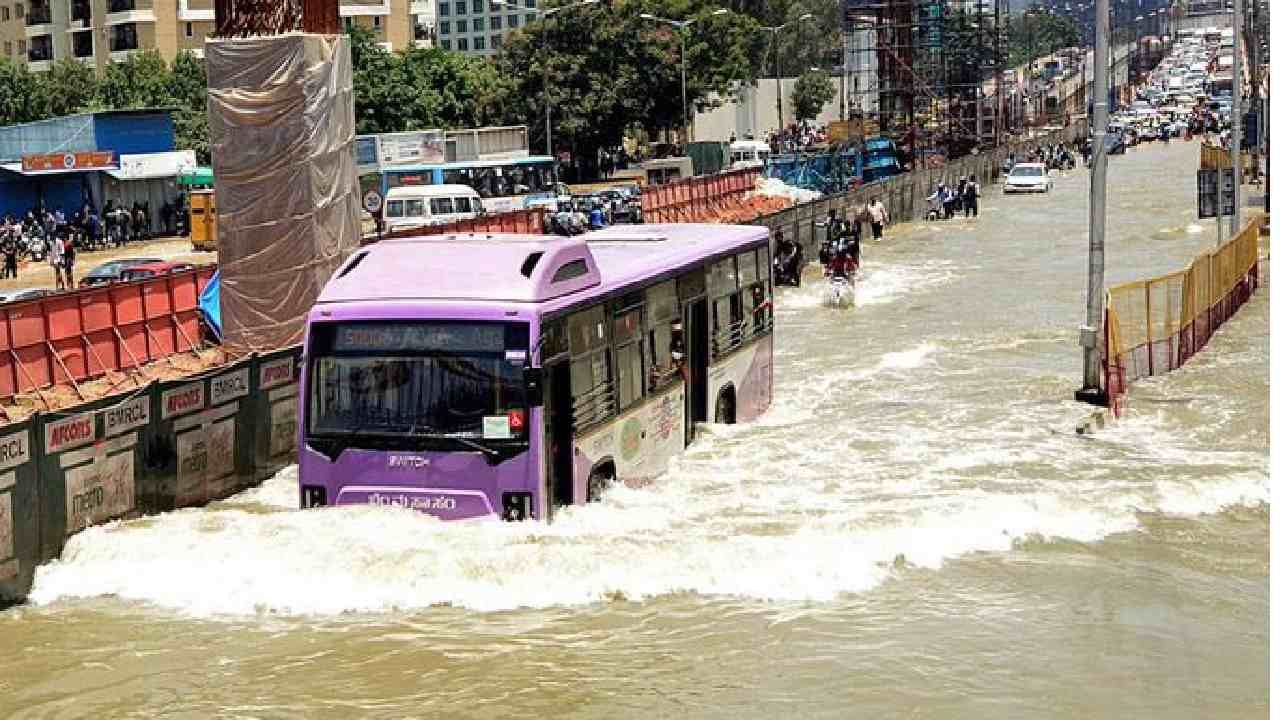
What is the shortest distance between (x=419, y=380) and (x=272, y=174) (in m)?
11.1

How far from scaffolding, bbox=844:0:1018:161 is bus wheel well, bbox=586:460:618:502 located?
7366cm

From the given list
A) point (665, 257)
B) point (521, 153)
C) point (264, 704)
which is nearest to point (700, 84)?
point (521, 153)

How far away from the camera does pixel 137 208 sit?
5981 centimetres

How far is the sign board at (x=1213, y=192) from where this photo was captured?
35688 millimetres

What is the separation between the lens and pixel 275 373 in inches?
813

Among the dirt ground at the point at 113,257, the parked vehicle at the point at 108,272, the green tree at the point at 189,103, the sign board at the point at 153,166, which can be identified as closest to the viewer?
the parked vehicle at the point at 108,272

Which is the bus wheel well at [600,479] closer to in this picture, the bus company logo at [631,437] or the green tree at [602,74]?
the bus company logo at [631,437]

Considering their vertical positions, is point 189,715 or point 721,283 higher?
point 721,283

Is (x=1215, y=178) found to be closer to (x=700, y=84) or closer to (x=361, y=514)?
(x=361, y=514)

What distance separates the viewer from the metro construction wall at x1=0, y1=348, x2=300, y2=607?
15.3m

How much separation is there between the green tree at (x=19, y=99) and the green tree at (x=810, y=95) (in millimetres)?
65207

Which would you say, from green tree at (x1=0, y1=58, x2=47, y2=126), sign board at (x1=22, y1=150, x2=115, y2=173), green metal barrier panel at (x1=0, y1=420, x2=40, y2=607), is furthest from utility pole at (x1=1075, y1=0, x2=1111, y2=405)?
green tree at (x1=0, y1=58, x2=47, y2=126)

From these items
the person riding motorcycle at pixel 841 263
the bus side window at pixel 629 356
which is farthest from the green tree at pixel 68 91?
the bus side window at pixel 629 356

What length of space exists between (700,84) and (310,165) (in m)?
66.5
